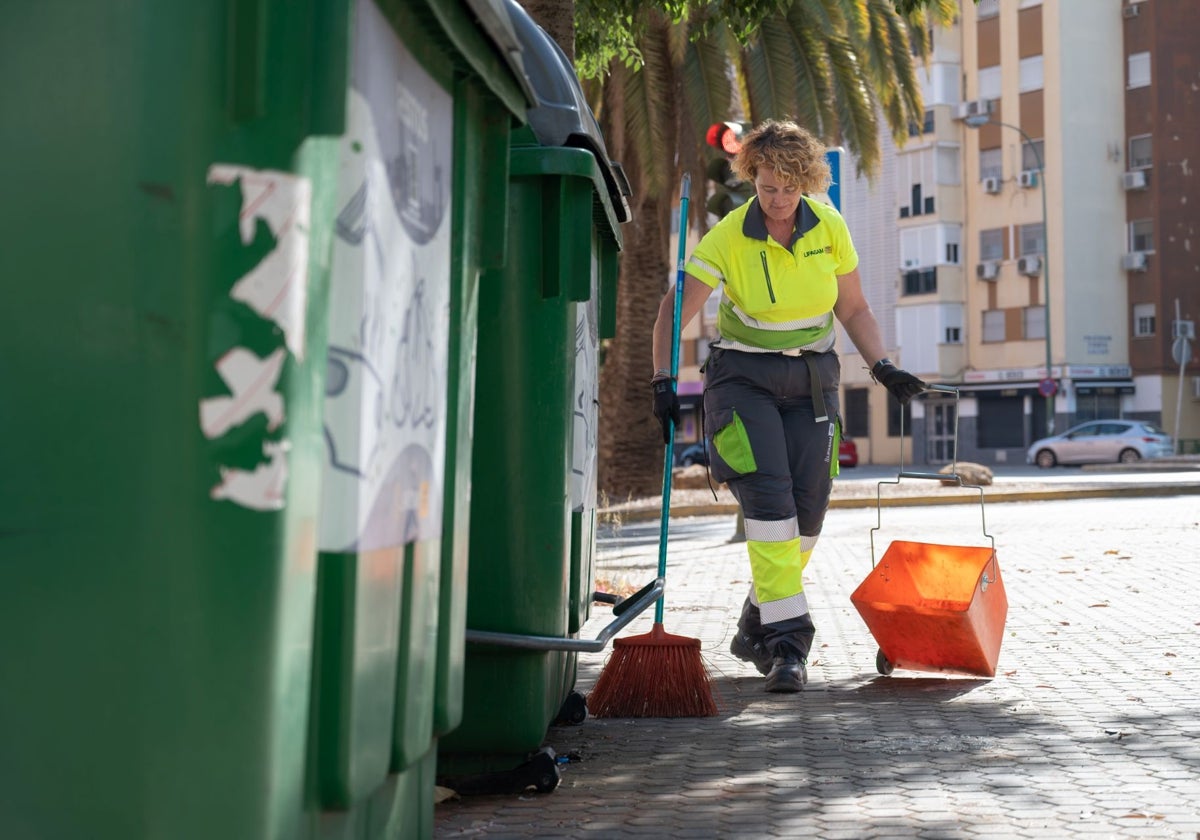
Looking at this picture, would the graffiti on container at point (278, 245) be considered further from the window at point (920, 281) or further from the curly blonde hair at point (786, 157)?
the window at point (920, 281)

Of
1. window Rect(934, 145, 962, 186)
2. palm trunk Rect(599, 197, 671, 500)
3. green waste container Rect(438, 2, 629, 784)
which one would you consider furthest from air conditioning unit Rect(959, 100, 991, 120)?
green waste container Rect(438, 2, 629, 784)

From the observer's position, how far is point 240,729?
2.26 m

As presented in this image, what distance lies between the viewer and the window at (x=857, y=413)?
56.5 meters

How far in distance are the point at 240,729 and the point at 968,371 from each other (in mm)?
52014

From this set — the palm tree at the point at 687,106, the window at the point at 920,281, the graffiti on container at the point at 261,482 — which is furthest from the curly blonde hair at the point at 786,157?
the window at the point at 920,281

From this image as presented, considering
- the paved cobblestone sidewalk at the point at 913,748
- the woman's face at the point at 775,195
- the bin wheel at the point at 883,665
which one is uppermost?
the woman's face at the point at 775,195

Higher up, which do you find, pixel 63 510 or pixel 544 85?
pixel 544 85

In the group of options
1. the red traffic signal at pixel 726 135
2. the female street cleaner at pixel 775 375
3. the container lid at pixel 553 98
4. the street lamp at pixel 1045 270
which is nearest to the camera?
the container lid at pixel 553 98

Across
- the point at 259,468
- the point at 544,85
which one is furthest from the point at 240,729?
the point at 544,85

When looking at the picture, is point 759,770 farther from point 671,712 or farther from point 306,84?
point 306,84

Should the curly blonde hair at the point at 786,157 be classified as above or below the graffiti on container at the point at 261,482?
above

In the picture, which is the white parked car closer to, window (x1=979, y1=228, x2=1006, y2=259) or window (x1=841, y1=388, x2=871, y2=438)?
→ window (x1=979, y1=228, x2=1006, y2=259)

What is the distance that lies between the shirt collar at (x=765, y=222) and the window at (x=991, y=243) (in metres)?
47.1

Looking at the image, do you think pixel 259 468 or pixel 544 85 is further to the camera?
pixel 544 85
